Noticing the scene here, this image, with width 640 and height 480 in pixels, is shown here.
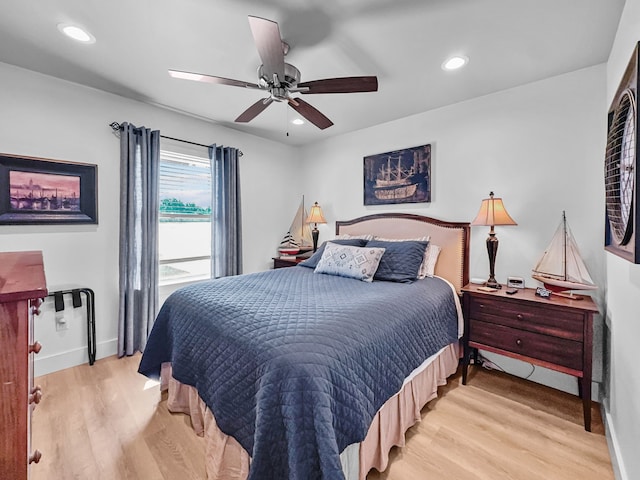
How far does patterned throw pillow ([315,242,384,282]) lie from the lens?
2.57 m

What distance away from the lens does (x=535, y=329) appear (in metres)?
2.06

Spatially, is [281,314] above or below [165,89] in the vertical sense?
below

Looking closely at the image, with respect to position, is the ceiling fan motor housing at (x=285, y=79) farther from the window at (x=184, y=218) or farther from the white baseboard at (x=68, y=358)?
the white baseboard at (x=68, y=358)

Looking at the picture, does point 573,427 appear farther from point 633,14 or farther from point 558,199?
point 633,14

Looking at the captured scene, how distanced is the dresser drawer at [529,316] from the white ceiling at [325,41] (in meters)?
1.78

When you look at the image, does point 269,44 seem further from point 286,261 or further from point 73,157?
point 286,261

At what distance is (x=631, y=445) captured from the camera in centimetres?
135

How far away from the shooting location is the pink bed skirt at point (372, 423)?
1403mm

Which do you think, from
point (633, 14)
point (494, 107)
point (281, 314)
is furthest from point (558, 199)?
point (281, 314)

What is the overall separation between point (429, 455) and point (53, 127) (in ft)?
12.2

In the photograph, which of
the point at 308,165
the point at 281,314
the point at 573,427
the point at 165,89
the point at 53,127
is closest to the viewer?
the point at 281,314

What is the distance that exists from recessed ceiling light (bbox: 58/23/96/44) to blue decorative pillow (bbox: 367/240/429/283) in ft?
8.78

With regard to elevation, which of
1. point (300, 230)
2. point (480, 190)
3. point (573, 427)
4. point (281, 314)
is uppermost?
point (480, 190)

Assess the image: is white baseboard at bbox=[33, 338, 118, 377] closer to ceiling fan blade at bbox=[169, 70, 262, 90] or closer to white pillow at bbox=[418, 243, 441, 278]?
ceiling fan blade at bbox=[169, 70, 262, 90]
